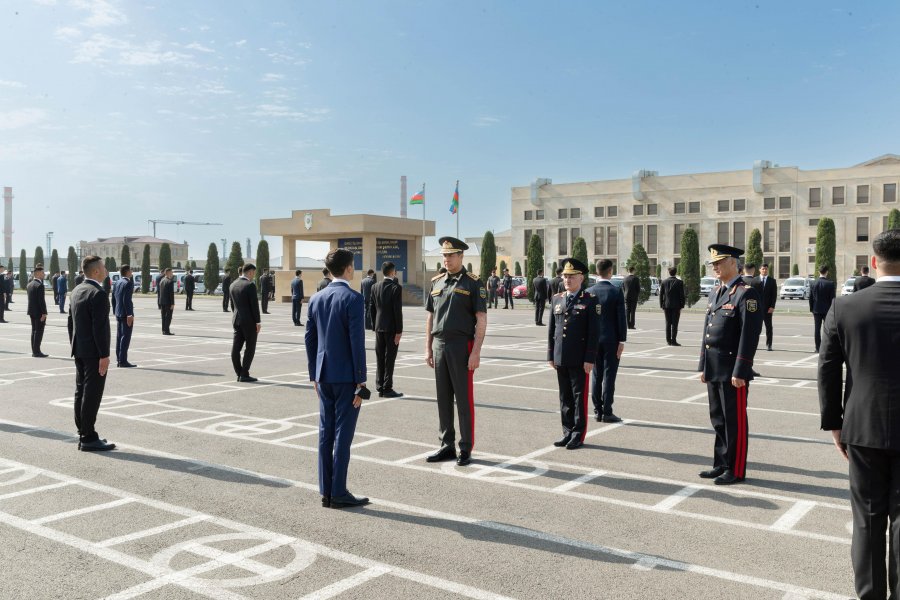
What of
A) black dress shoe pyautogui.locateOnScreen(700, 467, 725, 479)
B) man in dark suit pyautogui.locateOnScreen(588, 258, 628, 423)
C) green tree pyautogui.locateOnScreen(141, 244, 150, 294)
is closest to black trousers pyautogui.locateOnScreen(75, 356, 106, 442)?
man in dark suit pyautogui.locateOnScreen(588, 258, 628, 423)

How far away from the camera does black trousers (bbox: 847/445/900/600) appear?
3.60 meters

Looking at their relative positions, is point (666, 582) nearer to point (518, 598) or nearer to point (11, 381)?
point (518, 598)

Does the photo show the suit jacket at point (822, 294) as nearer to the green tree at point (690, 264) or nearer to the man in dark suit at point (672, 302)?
the man in dark suit at point (672, 302)

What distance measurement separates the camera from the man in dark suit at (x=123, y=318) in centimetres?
1451

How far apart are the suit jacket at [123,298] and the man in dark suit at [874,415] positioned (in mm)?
→ 13340

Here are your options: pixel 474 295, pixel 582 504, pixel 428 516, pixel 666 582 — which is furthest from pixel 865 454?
pixel 474 295

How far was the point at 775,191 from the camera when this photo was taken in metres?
79.5

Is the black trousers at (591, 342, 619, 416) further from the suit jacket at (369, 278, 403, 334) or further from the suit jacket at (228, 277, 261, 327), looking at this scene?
the suit jacket at (228, 277, 261, 327)

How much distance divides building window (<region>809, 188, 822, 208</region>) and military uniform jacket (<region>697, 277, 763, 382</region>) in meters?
79.4

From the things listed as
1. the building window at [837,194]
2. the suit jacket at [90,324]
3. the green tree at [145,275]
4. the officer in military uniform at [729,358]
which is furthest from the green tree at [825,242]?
the suit jacket at [90,324]

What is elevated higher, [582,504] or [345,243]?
[345,243]

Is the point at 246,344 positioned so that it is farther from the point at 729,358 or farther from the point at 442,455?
the point at 729,358

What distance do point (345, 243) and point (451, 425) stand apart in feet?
133

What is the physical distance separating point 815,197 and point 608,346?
256ft
